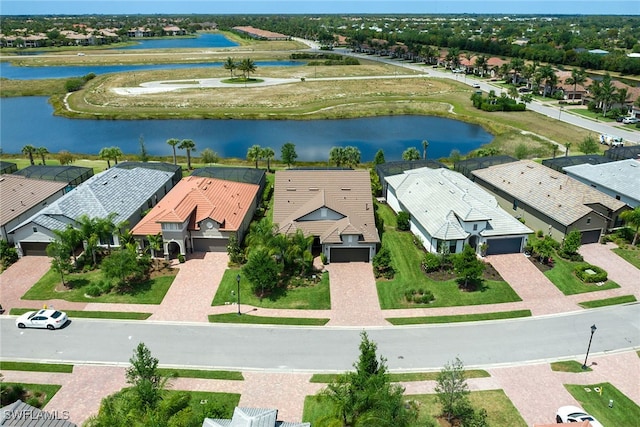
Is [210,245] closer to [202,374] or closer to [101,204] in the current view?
[101,204]

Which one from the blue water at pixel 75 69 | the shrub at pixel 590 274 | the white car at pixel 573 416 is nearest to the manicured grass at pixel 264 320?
the white car at pixel 573 416

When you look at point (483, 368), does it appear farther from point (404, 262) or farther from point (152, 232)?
point (152, 232)

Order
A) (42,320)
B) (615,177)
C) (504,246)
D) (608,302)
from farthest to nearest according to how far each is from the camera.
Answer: (615,177)
(504,246)
(608,302)
(42,320)

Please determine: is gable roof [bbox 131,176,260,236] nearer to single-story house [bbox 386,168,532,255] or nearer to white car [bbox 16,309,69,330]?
white car [bbox 16,309,69,330]

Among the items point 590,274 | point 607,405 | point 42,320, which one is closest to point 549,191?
point 590,274

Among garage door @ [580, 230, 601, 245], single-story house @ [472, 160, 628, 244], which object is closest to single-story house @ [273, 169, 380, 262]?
single-story house @ [472, 160, 628, 244]

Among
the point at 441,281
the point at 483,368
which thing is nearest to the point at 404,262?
the point at 441,281
